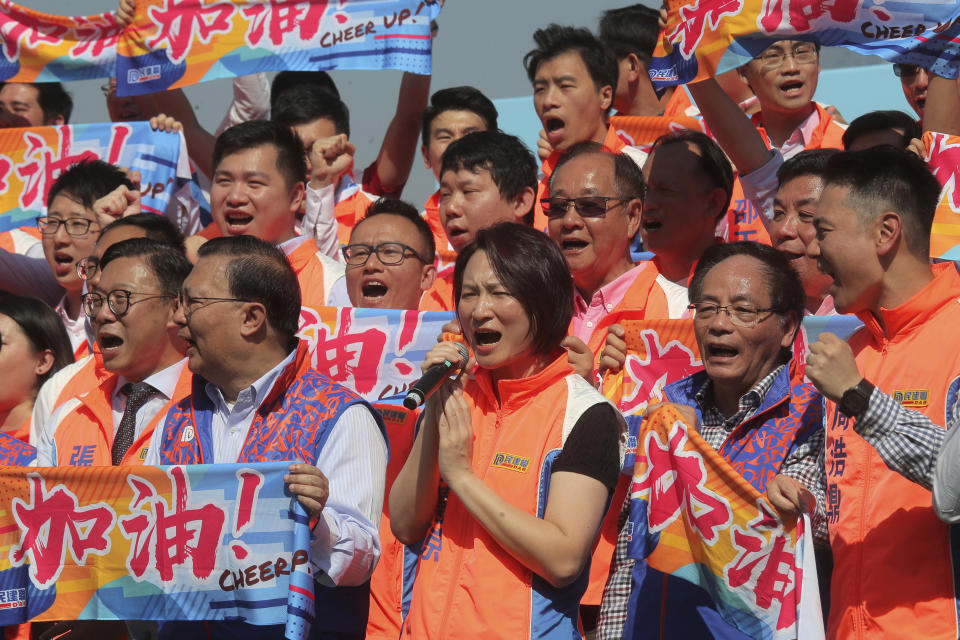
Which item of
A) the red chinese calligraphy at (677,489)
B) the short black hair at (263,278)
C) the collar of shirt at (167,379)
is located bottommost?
the red chinese calligraphy at (677,489)

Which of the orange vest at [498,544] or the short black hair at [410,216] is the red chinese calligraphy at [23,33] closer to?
the short black hair at [410,216]

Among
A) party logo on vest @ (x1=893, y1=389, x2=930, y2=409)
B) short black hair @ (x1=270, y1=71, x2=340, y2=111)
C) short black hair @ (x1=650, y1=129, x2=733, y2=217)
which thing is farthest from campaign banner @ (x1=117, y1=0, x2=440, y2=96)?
party logo on vest @ (x1=893, y1=389, x2=930, y2=409)

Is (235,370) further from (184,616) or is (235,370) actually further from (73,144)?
(73,144)

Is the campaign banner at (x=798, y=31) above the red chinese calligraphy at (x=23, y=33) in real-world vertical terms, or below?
below

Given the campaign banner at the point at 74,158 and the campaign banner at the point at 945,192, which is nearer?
the campaign banner at the point at 945,192

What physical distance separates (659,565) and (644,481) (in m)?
0.25

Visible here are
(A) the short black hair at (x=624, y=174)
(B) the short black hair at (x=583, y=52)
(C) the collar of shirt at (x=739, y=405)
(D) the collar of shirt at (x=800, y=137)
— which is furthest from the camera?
(B) the short black hair at (x=583, y=52)

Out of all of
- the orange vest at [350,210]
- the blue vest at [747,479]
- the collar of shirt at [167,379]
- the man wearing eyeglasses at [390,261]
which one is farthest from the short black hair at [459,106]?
the blue vest at [747,479]

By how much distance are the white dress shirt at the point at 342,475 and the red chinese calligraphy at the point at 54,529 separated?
0.43m

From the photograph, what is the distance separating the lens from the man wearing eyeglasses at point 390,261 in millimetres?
5520

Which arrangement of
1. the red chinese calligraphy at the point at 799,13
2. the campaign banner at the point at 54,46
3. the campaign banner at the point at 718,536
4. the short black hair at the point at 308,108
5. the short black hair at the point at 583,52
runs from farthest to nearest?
the short black hair at the point at 308,108 < the campaign banner at the point at 54,46 < the short black hair at the point at 583,52 < the red chinese calligraphy at the point at 799,13 < the campaign banner at the point at 718,536

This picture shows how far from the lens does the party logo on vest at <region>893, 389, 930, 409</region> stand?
338cm

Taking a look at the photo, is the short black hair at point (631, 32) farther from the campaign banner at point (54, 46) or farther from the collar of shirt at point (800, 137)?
the campaign banner at point (54, 46)

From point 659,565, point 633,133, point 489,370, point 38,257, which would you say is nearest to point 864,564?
point 659,565
